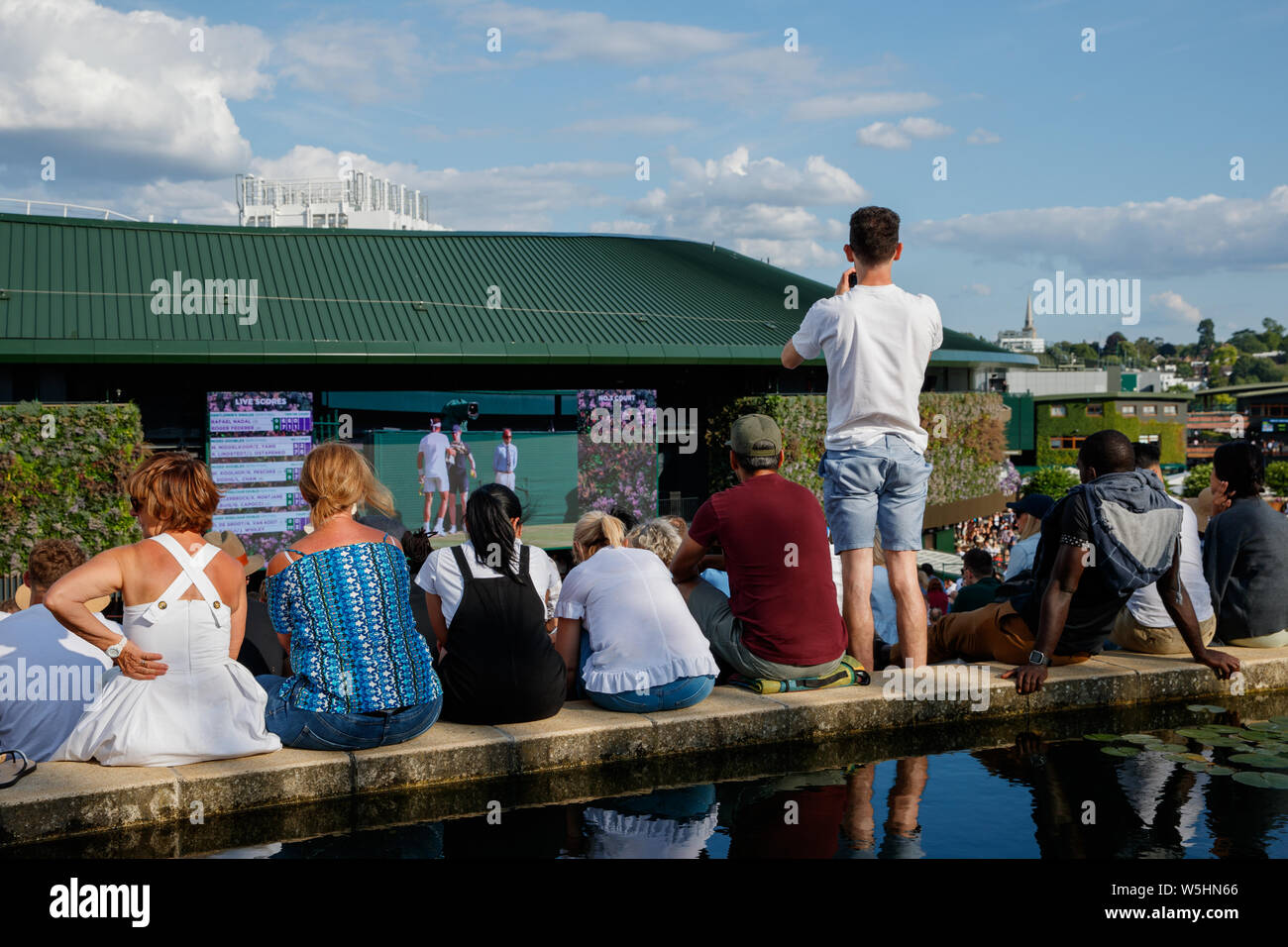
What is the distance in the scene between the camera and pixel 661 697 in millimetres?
4965

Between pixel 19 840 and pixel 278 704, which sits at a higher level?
pixel 278 704

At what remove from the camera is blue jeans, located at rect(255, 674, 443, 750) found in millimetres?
4316

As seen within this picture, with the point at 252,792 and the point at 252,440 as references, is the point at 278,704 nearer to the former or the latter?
the point at 252,792

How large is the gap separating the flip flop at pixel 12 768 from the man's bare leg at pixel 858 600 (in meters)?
3.86

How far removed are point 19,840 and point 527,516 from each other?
1776 centimetres

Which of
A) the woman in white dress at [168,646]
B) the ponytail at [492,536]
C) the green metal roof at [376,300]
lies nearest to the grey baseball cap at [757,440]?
the ponytail at [492,536]

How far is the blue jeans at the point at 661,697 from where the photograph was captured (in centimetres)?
497

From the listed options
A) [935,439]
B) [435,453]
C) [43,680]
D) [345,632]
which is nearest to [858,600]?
[345,632]

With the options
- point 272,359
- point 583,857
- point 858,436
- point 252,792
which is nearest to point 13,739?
point 252,792

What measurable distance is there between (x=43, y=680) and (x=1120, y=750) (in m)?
4.74

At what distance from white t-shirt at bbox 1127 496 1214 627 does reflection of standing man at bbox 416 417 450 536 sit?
53.5 feet

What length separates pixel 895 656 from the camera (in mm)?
5977

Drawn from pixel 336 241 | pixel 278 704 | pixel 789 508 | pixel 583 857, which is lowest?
pixel 583 857
